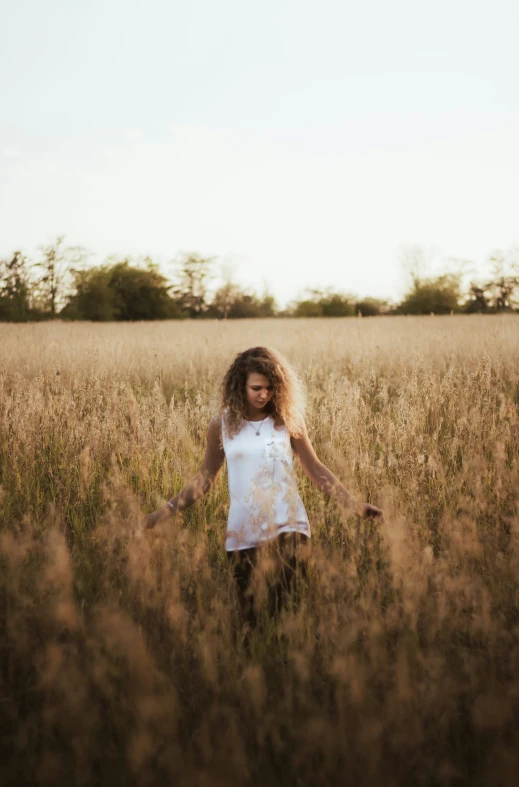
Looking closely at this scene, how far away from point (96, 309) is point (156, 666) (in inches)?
1521

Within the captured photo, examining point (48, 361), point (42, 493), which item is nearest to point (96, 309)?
point (48, 361)

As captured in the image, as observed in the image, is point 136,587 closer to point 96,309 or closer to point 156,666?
point 156,666

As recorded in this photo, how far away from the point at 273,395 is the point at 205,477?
51 centimetres

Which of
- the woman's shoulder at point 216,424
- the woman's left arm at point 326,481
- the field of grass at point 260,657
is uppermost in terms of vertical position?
the woman's shoulder at point 216,424

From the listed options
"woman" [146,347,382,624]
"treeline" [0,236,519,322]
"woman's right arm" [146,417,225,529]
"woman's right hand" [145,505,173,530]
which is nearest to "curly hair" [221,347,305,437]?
"woman" [146,347,382,624]

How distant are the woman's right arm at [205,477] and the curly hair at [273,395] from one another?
0.36 ft

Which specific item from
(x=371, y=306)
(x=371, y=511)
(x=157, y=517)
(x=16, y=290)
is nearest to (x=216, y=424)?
(x=157, y=517)

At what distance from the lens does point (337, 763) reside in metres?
1.48

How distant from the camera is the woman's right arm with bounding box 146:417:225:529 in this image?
2582 mm

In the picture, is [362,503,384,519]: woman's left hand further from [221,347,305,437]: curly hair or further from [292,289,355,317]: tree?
[292,289,355,317]: tree

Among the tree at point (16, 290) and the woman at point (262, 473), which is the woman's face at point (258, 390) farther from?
the tree at point (16, 290)

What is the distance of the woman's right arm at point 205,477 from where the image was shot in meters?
2.58

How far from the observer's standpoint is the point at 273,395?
268 centimetres

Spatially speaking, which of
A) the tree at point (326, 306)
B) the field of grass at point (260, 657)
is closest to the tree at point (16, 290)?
the tree at point (326, 306)
